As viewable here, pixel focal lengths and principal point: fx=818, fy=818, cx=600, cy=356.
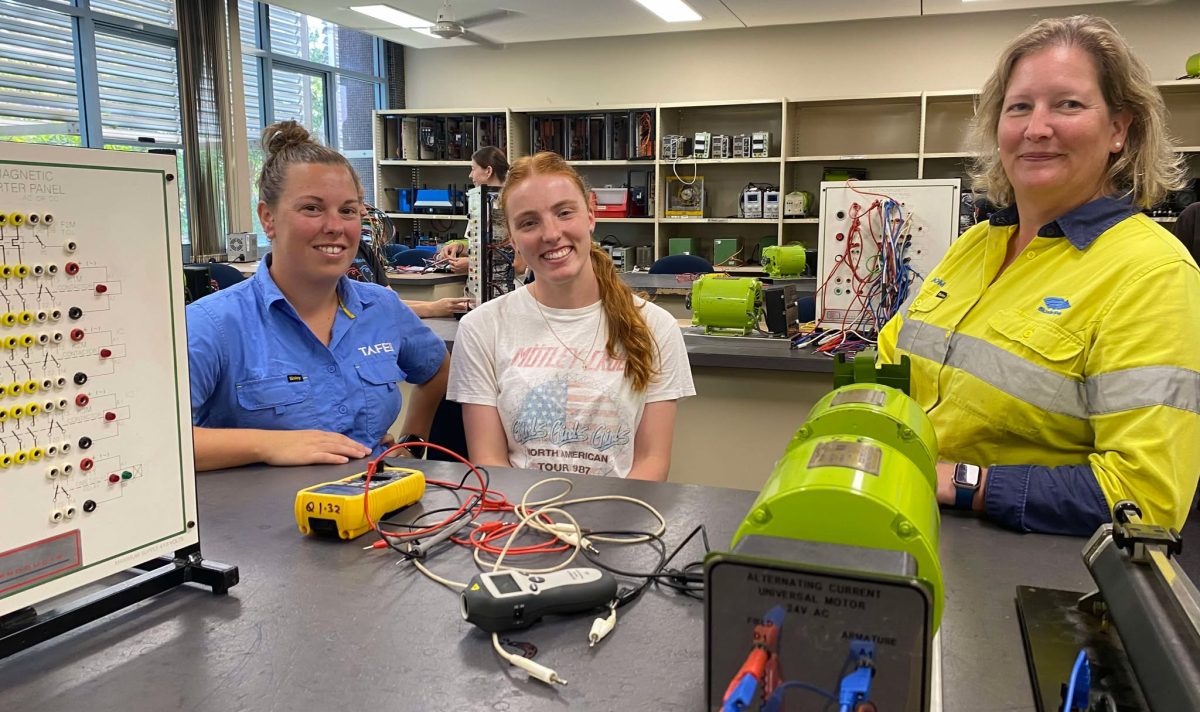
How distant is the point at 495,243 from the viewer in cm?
290

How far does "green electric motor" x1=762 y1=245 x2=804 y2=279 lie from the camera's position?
11.3ft

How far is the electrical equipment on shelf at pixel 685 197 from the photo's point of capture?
6758 millimetres

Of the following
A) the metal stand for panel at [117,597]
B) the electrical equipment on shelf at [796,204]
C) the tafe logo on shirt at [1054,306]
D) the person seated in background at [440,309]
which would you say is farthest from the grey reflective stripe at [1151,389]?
the electrical equipment on shelf at [796,204]

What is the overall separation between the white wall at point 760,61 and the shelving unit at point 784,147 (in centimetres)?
20

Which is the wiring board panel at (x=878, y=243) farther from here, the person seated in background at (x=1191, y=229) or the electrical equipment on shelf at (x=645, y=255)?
the electrical equipment on shelf at (x=645, y=255)

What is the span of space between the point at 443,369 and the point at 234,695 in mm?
1212

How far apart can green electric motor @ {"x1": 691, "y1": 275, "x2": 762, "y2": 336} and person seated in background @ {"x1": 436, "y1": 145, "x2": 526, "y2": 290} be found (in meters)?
0.65

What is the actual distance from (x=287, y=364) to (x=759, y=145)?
17.5ft

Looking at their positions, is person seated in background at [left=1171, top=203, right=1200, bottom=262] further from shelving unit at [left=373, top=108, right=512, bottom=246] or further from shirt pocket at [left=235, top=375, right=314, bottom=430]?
shelving unit at [left=373, top=108, right=512, bottom=246]

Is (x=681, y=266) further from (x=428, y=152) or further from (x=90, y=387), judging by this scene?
(x=90, y=387)

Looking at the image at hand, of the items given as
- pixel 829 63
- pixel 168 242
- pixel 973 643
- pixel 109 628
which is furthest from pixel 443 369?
pixel 829 63

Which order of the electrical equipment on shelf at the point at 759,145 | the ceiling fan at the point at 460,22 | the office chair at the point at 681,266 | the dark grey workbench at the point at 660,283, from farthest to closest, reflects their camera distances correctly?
the electrical equipment on shelf at the point at 759,145
the ceiling fan at the point at 460,22
the office chair at the point at 681,266
the dark grey workbench at the point at 660,283

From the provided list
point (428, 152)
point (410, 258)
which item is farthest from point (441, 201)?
point (410, 258)

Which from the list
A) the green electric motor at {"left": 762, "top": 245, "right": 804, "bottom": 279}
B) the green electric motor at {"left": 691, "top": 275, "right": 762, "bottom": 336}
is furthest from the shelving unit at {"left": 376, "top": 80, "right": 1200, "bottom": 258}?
the green electric motor at {"left": 691, "top": 275, "right": 762, "bottom": 336}
